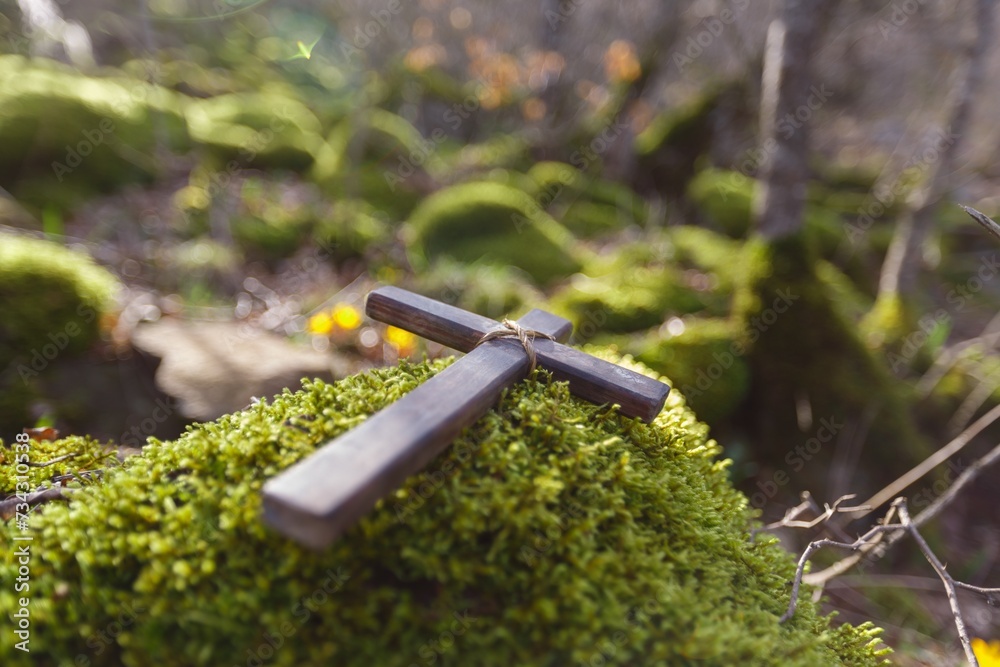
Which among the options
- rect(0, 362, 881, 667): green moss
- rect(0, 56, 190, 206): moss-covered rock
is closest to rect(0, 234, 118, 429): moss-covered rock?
rect(0, 362, 881, 667): green moss

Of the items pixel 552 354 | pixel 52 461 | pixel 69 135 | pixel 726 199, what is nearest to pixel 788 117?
pixel 552 354

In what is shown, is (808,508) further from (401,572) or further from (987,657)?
(401,572)

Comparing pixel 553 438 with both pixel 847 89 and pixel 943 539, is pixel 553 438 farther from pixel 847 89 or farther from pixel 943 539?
pixel 847 89

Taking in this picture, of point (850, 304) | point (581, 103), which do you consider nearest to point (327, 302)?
point (850, 304)

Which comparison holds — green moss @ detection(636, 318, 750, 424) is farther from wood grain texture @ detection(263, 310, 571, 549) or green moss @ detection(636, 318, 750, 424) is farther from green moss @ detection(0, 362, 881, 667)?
wood grain texture @ detection(263, 310, 571, 549)

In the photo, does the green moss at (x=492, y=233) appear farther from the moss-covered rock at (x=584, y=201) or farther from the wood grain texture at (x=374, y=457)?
the wood grain texture at (x=374, y=457)

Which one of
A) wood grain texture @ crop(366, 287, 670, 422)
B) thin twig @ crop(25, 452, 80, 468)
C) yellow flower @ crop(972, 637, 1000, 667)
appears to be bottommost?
yellow flower @ crop(972, 637, 1000, 667)

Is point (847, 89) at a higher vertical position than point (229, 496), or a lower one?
higher
